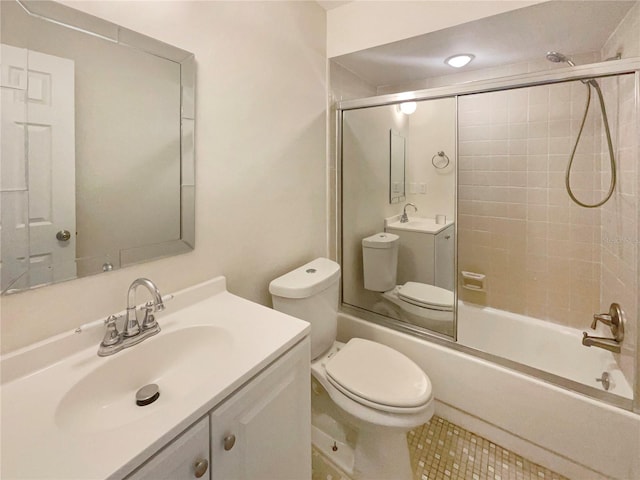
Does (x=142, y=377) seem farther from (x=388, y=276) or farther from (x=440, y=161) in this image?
(x=440, y=161)

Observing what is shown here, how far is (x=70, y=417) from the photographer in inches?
27.9

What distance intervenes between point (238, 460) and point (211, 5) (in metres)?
1.61

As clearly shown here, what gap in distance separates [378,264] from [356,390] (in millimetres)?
1115

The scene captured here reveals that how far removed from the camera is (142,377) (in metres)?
0.90

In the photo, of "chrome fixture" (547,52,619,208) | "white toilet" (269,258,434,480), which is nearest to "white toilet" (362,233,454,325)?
"white toilet" (269,258,434,480)

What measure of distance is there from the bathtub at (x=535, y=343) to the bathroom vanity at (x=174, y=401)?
1.19 meters

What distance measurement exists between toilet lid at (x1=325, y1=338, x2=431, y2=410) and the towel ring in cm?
152

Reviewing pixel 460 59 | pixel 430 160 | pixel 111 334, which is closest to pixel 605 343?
pixel 430 160

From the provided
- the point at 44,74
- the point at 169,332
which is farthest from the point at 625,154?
the point at 44,74

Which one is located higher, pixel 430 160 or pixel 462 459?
pixel 430 160

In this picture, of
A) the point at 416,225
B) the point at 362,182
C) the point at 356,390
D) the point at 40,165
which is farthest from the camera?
the point at 416,225

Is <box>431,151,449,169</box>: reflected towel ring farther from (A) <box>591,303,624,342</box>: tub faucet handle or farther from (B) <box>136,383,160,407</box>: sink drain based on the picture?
(B) <box>136,383,160,407</box>: sink drain

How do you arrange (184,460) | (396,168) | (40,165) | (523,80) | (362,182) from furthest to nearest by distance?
(396,168)
(362,182)
(523,80)
(40,165)
(184,460)

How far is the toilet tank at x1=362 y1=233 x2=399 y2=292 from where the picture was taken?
2201 millimetres
